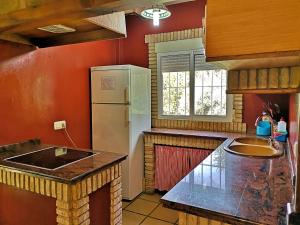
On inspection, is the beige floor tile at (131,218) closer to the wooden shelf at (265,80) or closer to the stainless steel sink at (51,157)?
the stainless steel sink at (51,157)

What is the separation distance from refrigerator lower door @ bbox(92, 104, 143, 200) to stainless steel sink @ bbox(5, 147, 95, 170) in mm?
925

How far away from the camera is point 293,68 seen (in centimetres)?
136

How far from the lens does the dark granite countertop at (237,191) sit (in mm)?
1089

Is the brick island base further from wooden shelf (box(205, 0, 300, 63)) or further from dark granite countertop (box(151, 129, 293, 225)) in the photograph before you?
wooden shelf (box(205, 0, 300, 63))

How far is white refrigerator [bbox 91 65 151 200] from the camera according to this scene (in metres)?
3.15

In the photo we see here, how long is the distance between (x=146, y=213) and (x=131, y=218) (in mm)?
216

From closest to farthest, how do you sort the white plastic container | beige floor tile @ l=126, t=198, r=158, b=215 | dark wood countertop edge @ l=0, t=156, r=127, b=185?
dark wood countertop edge @ l=0, t=156, r=127, b=185
the white plastic container
beige floor tile @ l=126, t=198, r=158, b=215

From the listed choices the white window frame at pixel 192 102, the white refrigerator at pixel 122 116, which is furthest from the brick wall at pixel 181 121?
the white refrigerator at pixel 122 116

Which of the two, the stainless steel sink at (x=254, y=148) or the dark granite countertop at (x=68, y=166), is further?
the stainless steel sink at (x=254, y=148)

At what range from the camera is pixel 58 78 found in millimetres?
2889

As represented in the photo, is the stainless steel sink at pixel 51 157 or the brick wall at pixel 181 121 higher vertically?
the brick wall at pixel 181 121

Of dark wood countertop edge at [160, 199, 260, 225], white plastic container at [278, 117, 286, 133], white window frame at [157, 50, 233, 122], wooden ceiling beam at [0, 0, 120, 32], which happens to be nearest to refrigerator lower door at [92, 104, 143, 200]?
white window frame at [157, 50, 233, 122]

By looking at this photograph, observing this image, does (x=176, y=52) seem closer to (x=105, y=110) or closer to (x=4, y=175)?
(x=105, y=110)

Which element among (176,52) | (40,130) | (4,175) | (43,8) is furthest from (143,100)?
(43,8)
